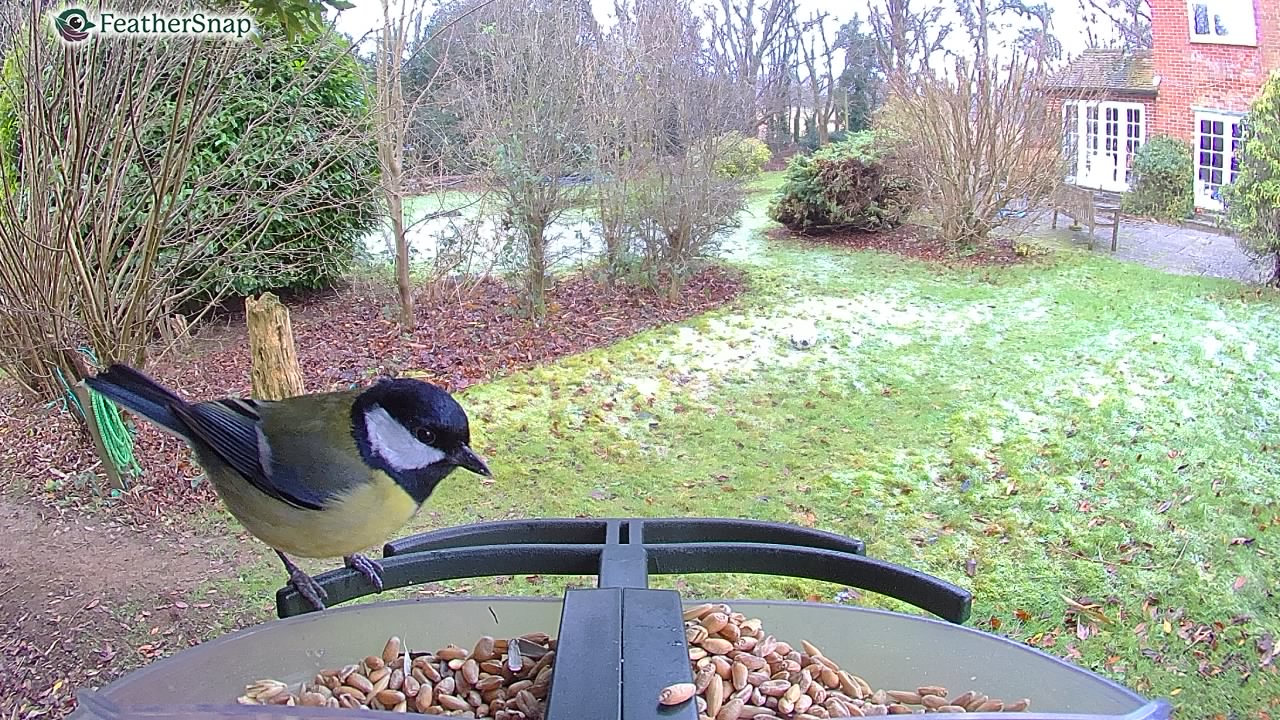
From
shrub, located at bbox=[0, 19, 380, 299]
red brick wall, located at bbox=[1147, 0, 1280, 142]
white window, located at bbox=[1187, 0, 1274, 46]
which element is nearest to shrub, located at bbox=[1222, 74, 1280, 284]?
red brick wall, located at bbox=[1147, 0, 1280, 142]

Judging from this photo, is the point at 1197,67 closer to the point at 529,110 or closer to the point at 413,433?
the point at 529,110

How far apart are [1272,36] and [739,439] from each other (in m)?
9.85

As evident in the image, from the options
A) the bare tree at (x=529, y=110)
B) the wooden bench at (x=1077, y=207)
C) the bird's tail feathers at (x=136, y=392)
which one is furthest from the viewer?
the wooden bench at (x=1077, y=207)

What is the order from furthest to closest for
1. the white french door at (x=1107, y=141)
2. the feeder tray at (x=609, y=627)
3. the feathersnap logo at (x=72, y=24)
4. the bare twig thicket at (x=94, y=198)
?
1. the white french door at (x=1107, y=141)
2. the bare twig thicket at (x=94, y=198)
3. the feathersnap logo at (x=72, y=24)
4. the feeder tray at (x=609, y=627)

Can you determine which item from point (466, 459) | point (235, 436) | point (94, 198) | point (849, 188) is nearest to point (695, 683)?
point (466, 459)

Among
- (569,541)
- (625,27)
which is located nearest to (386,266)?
(625,27)

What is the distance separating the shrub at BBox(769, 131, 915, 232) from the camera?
10.4 meters

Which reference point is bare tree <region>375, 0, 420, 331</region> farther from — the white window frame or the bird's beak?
the white window frame

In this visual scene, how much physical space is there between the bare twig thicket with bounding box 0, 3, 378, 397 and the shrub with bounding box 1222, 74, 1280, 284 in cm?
760

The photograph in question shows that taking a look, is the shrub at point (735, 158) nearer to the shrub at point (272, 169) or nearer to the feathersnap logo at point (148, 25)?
the shrub at point (272, 169)

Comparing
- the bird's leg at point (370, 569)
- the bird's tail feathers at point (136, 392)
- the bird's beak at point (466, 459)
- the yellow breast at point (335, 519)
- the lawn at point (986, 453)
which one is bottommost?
the lawn at point (986, 453)

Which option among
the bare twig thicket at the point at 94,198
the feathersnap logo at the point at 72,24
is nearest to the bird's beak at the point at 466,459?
the bare twig thicket at the point at 94,198

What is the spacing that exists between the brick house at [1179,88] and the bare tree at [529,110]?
5.65 meters

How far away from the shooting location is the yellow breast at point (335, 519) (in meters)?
1.40
